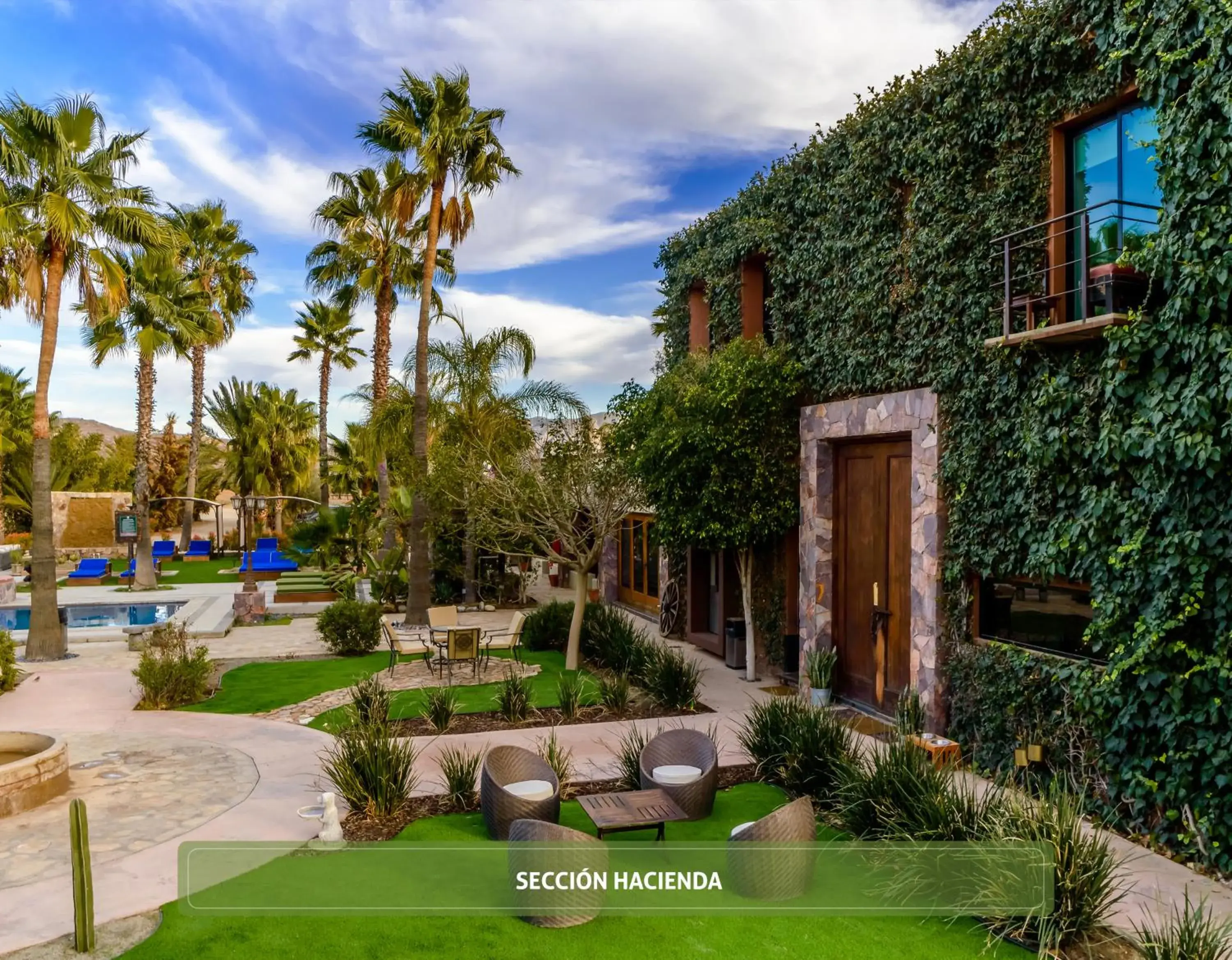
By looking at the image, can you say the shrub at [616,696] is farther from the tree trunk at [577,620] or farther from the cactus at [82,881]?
the cactus at [82,881]

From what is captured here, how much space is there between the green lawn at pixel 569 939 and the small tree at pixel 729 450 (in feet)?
22.9

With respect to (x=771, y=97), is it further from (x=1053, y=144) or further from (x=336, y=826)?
(x=336, y=826)

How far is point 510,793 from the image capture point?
6.27m

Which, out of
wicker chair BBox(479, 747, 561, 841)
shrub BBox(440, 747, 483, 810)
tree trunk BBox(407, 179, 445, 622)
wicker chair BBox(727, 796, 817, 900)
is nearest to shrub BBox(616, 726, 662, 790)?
wicker chair BBox(479, 747, 561, 841)

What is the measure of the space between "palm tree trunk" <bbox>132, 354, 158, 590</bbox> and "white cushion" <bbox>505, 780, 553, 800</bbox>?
69.1 feet

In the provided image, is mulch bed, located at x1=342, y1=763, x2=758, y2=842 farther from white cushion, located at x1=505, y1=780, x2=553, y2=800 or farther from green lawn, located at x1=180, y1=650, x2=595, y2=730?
green lawn, located at x1=180, y1=650, x2=595, y2=730

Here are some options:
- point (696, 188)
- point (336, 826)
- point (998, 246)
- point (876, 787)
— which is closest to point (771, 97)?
point (696, 188)

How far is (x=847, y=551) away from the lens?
11.2m

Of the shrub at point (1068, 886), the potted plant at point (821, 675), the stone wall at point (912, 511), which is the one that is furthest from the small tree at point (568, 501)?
the shrub at point (1068, 886)

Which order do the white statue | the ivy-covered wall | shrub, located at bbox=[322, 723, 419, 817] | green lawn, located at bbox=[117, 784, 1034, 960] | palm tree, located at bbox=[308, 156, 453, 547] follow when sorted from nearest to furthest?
1. green lawn, located at bbox=[117, 784, 1034, 960]
2. the ivy-covered wall
3. the white statue
4. shrub, located at bbox=[322, 723, 419, 817]
5. palm tree, located at bbox=[308, 156, 453, 547]

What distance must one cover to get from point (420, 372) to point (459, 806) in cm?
1214

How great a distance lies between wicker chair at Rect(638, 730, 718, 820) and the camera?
6793 millimetres

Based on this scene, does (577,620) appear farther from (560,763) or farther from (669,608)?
(560,763)

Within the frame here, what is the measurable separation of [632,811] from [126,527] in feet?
74.9
